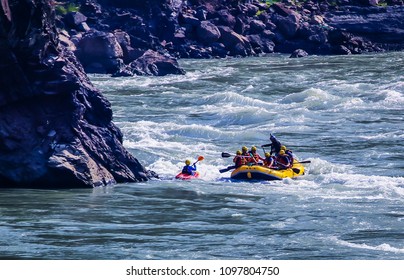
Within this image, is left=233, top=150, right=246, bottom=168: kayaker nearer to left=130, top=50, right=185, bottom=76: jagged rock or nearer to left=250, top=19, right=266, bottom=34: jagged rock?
left=130, top=50, right=185, bottom=76: jagged rock

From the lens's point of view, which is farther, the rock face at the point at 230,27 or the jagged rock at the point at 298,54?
the rock face at the point at 230,27

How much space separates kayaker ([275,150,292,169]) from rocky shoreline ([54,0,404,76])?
114 feet

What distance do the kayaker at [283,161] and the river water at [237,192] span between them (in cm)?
82

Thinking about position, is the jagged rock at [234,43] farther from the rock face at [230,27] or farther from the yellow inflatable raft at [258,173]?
the yellow inflatable raft at [258,173]

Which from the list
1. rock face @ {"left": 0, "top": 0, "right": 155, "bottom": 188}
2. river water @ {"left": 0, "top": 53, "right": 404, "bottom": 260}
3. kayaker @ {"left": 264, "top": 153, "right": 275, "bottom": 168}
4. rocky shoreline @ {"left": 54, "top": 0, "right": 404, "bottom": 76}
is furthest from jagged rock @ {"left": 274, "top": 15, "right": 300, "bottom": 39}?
rock face @ {"left": 0, "top": 0, "right": 155, "bottom": 188}

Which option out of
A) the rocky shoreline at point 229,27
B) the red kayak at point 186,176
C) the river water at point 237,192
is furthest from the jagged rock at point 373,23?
the red kayak at point 186,176

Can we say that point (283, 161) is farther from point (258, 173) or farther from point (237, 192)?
point (237, 192)

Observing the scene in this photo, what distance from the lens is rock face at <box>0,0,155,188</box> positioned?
81.6 ft

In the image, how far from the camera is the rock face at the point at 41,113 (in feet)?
81.6

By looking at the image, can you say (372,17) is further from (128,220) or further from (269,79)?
(128,220)

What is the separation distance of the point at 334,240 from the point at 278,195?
5900 mm

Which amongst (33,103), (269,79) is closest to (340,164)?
(33,103)

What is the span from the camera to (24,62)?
83.0ft

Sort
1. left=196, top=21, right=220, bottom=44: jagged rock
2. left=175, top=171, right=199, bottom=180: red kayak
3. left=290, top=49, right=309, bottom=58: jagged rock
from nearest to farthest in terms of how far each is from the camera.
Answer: left=175, top=171, right=199, bottom=180: red kayak
left=290, top=49, right=309, bottom=58: jagged rock
left=196, top=21, right=220, bottom=44: jagged rock
